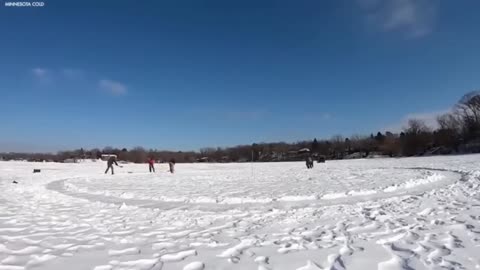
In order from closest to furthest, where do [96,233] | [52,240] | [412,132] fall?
[52,240], [96,233], [412,132]

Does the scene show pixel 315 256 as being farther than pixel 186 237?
No

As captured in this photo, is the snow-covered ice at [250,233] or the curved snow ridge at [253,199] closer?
the snow-covered ice at [250,233]

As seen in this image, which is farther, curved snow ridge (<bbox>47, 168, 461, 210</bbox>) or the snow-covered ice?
curved snow ridge (<bbox>47, 168, 461, 210</bbox>)

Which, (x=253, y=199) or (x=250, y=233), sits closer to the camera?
(x=250, y=233)

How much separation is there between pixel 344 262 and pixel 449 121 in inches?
4293

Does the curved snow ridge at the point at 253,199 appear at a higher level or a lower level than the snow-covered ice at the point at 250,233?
higher

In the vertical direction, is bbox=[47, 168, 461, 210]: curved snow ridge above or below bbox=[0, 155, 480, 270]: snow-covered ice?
above

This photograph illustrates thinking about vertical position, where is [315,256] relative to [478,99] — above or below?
below

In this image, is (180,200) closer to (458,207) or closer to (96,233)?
(96,233)

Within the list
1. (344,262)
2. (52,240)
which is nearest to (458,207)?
(344,262)

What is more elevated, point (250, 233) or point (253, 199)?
point (253, 199)

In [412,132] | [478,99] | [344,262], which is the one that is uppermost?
[478,99]

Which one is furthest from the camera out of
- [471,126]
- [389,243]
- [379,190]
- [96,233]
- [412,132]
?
[412,132]

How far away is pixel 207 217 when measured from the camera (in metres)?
9.54
